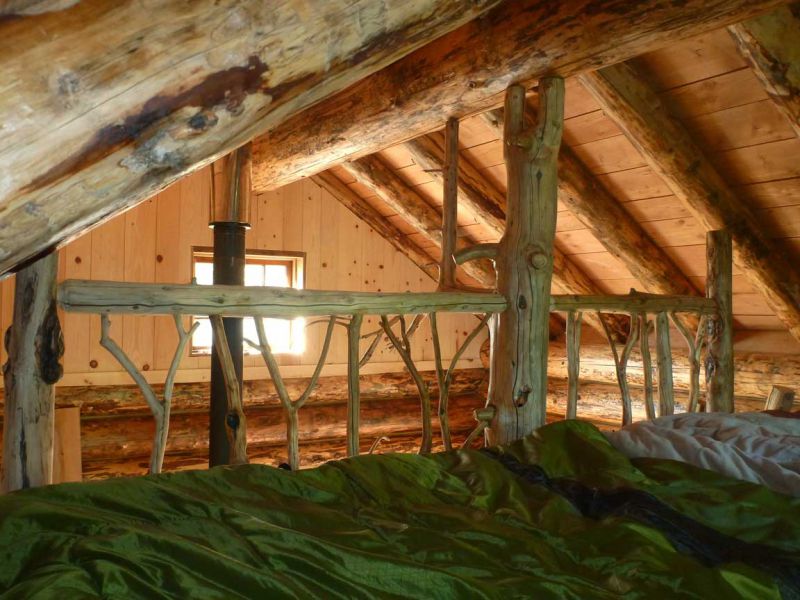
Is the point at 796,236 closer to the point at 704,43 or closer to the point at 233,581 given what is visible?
the point at 704,43

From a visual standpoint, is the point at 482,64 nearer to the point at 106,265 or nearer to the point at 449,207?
the point at 449,207

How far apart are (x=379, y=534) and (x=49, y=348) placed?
904mm

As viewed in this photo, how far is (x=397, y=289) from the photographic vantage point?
5.34 meters

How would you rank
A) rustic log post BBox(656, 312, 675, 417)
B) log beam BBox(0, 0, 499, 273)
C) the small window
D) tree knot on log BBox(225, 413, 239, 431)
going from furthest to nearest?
1. the small window
2. rustic log post BBox(656, 312, 675, 417)
3. tree knot on log BBox(225, 413, 239, 431)
4. log beam BBox(0, 0, 499, 273)

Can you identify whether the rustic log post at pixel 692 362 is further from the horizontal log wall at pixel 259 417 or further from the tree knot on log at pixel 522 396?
the horizontal log wall at pixel 259 417

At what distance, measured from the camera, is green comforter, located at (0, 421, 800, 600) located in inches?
38.0

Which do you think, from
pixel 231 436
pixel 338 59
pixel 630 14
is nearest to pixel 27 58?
pixel 338 59

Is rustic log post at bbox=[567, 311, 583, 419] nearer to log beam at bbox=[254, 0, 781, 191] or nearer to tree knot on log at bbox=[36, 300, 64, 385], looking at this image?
log beam at bbox=[254, 0, 781, 191]

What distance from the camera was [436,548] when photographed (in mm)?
1210

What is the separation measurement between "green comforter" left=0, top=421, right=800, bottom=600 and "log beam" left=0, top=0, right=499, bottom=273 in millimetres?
418

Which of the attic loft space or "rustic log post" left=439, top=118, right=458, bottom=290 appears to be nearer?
the attic loft space

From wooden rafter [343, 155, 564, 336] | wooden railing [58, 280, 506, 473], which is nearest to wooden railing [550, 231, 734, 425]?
wooden railing [58, 280, 506, 473]

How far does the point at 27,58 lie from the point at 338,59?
0.47 m

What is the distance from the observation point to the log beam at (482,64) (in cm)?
214
